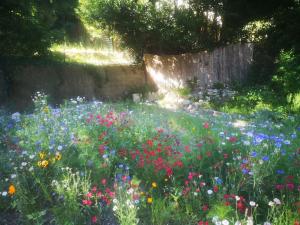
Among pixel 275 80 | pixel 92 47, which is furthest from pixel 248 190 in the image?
pixel 92 47

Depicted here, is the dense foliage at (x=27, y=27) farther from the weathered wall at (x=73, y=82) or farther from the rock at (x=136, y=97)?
the rock at (x=136, y=97)

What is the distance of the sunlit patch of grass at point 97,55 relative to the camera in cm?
1348

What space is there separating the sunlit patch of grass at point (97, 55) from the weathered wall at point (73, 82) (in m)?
0.61

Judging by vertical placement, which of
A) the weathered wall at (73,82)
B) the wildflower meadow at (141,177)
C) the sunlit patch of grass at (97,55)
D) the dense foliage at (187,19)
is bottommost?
the wildflower meadow at (141,177)

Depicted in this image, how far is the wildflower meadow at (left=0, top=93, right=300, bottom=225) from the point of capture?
119 inches

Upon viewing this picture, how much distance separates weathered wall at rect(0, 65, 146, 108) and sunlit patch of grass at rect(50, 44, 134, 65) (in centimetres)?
61

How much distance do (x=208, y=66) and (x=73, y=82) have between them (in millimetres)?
4983

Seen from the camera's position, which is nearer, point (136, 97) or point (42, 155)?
point (42, 155)

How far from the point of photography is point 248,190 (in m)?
3.41

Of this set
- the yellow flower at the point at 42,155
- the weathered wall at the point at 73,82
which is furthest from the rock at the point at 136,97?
the yellow flower at the point at 42,155

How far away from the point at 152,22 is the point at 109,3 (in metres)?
1.73

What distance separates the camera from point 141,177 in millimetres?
3785

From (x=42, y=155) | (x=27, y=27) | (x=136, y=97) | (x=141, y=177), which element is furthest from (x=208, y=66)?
(x=42, y=155)

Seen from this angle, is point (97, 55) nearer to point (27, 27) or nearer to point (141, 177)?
point (27, 27)
